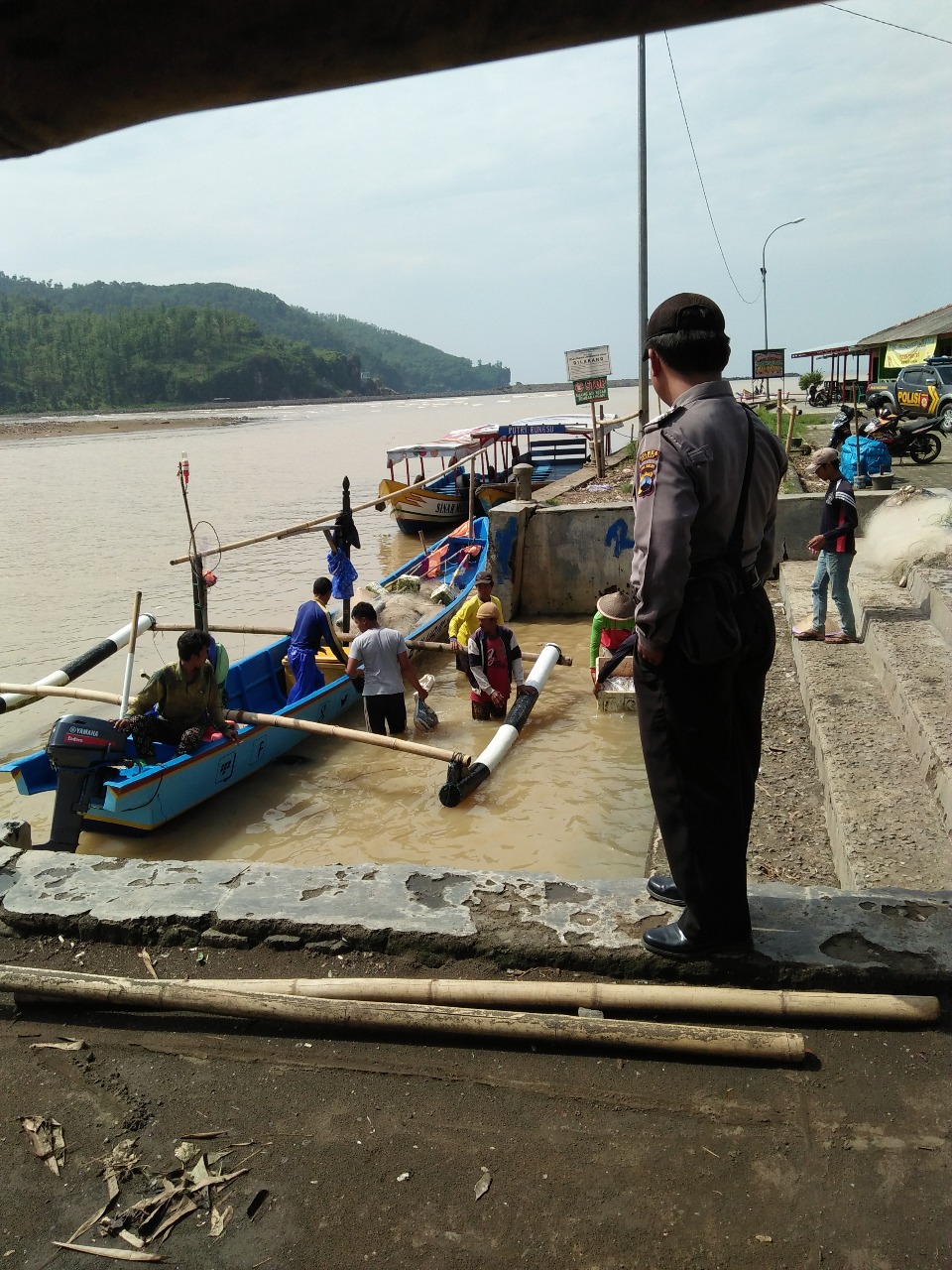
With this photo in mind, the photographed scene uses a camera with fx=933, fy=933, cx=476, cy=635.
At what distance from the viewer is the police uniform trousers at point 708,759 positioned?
2.52 metres

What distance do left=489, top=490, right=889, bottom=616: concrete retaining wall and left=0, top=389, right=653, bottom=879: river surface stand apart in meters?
0.38

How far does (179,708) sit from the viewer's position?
726cm

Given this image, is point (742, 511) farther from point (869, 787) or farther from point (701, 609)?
point (869, 787)

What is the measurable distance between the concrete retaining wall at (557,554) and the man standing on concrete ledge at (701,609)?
33.3 ft

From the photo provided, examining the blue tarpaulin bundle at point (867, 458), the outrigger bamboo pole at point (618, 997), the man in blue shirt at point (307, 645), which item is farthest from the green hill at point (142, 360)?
the outrigger bamboo pole at point (618, 997)

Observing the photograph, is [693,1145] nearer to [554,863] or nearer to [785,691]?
[554,863]

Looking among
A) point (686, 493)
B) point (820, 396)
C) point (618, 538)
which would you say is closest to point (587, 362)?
point (618, 538)

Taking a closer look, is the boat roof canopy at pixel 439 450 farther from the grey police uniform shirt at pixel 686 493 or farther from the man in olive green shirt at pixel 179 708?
the grey police uniform shirt at pixel 686 493

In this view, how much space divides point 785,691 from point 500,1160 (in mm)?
5150

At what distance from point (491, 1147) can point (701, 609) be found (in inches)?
55.0

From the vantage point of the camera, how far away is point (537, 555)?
1312 centimetres

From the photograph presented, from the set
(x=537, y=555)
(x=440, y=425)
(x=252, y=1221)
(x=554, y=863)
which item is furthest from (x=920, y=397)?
(x=440, y=425)

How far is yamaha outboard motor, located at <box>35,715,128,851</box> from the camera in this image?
253 inches

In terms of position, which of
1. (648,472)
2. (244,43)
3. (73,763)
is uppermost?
(244,43)
